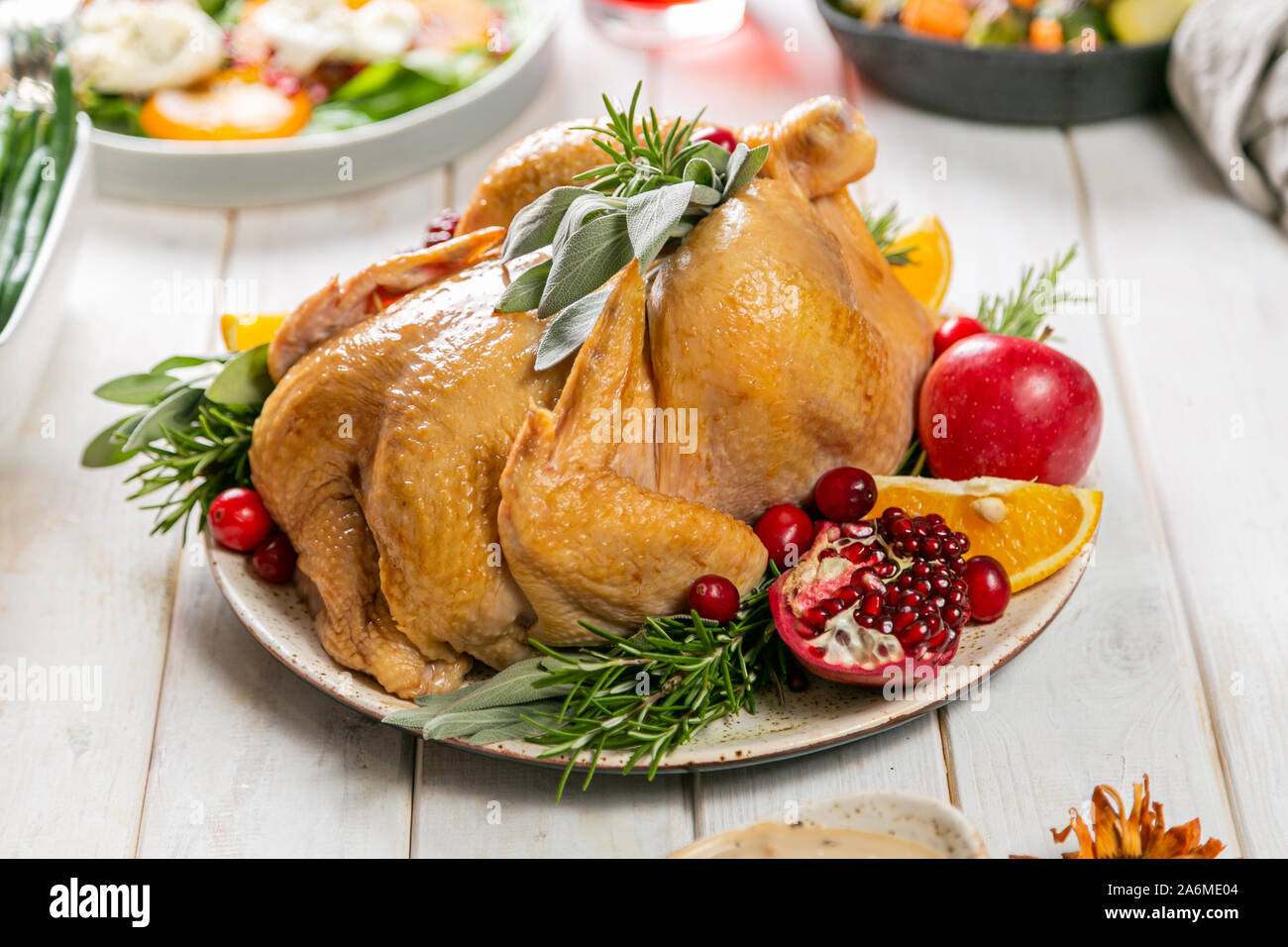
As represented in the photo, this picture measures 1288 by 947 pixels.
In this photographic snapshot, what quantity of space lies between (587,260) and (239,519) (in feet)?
2.22

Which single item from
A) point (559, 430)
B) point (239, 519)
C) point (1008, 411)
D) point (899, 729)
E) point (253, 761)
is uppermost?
point (559, 430)

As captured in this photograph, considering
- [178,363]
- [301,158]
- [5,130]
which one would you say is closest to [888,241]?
[178,363]

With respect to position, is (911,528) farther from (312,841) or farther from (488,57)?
(488,57)

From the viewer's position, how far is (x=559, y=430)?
5.68 feet

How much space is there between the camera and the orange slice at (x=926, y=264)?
2.47m

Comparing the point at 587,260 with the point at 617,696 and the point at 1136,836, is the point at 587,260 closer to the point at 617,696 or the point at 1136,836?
the point at 617,696

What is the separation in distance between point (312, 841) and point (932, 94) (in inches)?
98.2

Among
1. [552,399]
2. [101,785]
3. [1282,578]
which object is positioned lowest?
[101,785]

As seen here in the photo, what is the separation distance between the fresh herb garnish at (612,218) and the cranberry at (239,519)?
53 cm

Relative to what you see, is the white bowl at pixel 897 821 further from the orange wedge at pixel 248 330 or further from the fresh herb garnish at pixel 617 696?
the orange wedge at pixel 248 330

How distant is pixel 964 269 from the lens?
304 cm
